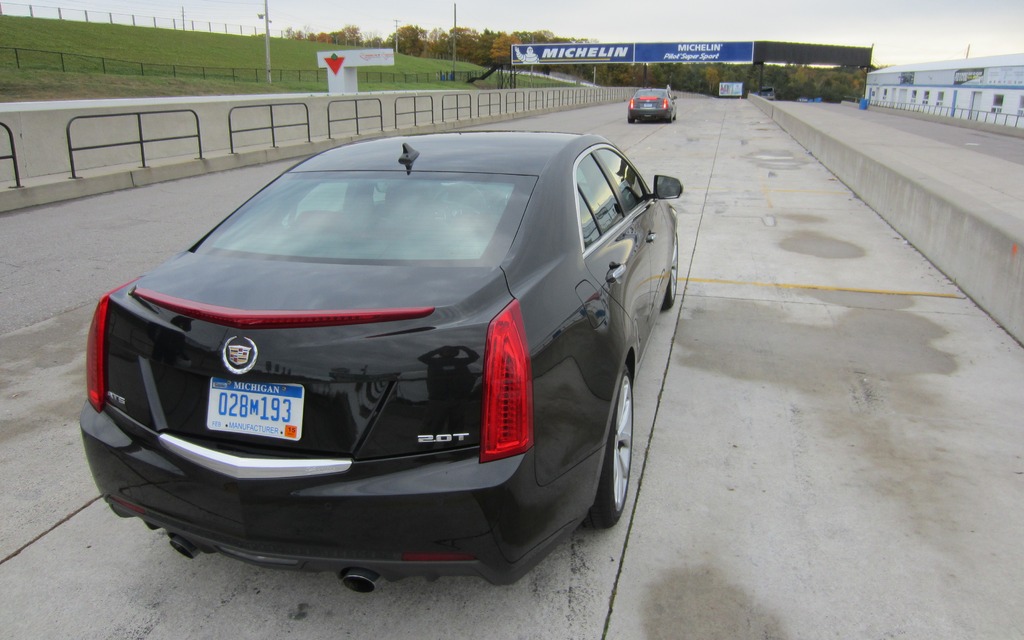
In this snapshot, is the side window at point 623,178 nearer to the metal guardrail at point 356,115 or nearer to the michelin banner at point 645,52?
the metal guardrail at point 356,115

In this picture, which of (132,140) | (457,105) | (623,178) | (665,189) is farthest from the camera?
(457,105)

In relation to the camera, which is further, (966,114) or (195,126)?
(966,114)

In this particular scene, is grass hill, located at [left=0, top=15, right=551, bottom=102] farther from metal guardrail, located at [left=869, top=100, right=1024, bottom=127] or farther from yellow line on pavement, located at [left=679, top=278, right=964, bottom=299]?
metal guardrail, located at [left=869, top=100, right=1024, bottom=127]

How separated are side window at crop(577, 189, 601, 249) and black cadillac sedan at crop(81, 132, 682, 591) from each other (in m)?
0.36

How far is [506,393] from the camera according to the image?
2.49m

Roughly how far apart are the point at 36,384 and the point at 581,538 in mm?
3784

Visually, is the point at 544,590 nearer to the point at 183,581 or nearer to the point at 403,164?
the point at 183,581

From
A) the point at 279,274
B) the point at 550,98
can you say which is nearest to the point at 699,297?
the point at 279,274

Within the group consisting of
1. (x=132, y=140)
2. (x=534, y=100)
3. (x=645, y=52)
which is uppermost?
(x=645, y=52)

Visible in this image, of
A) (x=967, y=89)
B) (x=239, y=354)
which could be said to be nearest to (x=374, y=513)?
(x=239, y=354)

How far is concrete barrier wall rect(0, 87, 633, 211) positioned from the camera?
13281mm

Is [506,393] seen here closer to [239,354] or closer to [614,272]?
[239,354]

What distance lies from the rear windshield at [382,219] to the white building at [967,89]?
2024 inches

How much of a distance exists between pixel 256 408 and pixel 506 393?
79cm
